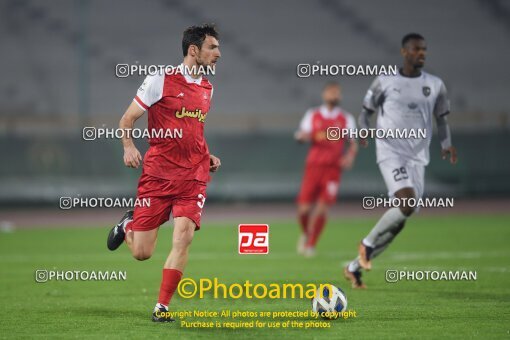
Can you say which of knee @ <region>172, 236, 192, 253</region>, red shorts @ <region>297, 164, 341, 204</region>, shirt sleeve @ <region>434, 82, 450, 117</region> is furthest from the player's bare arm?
red shorts @ <region>297, 164, 341, 204</region>

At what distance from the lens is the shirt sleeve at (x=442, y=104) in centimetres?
1006

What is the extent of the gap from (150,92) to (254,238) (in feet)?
4.88

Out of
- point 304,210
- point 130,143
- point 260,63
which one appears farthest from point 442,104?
point 260,63

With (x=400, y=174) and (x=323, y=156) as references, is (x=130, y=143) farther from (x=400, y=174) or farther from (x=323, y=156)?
(x=323, y=156)

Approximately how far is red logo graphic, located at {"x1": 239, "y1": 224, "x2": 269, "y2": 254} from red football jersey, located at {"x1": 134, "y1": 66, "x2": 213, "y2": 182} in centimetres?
58

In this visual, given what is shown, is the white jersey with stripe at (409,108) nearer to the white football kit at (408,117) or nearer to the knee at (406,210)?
the white football kit at (408,117)

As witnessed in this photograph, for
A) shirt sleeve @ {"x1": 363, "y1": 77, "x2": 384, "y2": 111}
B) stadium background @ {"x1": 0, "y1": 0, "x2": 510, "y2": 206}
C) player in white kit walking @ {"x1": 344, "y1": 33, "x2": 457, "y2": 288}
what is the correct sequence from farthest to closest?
stadium background @ {"x1": 0, "y1": 0, "x2": 510, "y2": 206} < shirt sleeve @ {"x1": 363, "y1": 77, "x2": 384, "y2": 111} < player in white kit walking @ {"x1": 344, "y1": 33, "x2": 457, "y2": 288}

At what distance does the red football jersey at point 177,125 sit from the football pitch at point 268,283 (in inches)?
49.6

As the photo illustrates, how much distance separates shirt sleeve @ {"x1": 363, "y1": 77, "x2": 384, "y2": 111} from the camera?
10.1 meters

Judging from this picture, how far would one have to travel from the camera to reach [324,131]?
49.0ft

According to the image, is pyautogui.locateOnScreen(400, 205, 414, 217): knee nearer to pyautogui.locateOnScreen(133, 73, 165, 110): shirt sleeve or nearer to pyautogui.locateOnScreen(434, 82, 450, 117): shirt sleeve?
pyautogui.locateOnScreen(434, 82, 450, 117): shirt sleeve

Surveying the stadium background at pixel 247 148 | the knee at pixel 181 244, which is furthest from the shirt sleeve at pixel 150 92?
the stadium background at pixel 247 148

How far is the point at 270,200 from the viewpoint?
85.8 feet

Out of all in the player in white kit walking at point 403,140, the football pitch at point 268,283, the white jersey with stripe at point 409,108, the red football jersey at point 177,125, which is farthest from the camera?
the white jersey with stripe at point 409,108
